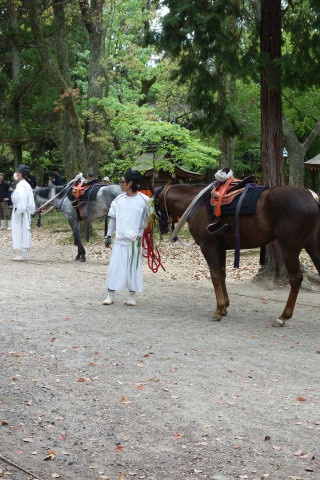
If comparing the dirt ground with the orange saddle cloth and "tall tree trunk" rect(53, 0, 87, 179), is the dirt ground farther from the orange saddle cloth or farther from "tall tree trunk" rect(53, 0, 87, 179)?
"tall tree trunk" rect(53, 0, 87, 179)

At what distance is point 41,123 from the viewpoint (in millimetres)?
32375

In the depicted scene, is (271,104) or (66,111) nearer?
(271,104)

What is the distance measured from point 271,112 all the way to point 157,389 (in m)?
7.18

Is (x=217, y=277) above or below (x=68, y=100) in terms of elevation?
below

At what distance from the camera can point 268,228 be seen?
942cm

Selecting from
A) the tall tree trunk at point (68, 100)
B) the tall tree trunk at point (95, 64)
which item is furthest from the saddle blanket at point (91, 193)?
the tall tree trunk at point (95, 64)

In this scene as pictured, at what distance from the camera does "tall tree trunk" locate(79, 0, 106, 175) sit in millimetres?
24234

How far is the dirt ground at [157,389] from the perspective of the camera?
479cm

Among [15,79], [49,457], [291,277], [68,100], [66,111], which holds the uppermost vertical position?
[15,79]

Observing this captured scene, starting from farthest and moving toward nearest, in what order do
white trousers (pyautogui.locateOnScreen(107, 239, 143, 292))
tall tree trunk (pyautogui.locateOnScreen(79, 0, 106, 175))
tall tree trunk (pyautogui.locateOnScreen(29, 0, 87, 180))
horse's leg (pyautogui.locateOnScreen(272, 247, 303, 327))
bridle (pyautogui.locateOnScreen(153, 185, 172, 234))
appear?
tall tree trunk (pyautogui.locateOnScreen(79, 0, 106, 175)) < tall tree trunk (pyautogui.locateOnScreen(29, 0, 87, 180)) < bridle (pyautogui.locateOnScreen(153, 185, 172, 234)) < white trousers (pyautogui.locateOnScreen(107, 239, 143, 292)) < horse's leg (pyautogui.locateOnScreen(272, 247, 303, 327))

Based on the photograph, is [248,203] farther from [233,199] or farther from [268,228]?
[268,228]

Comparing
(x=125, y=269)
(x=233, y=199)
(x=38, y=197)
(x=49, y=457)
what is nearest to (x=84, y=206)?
(x=38, y=197)

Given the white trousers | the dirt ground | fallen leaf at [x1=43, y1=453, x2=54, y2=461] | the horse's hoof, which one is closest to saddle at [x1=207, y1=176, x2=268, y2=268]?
the horse's hoof

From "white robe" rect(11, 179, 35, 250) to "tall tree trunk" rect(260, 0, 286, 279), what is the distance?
6515 mm
